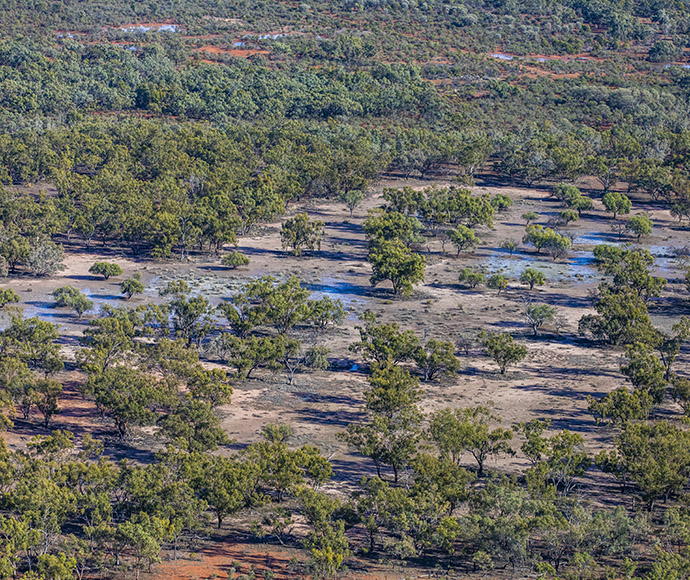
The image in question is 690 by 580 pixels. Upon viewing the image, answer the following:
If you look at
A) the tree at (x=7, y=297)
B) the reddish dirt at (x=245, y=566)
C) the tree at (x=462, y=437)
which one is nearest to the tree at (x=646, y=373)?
the tree at (x=462, y=437)

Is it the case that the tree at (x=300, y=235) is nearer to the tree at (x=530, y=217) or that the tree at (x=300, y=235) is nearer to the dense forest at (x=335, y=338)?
the dense forest at (x=335, y=338)

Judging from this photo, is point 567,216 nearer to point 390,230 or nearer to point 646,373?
point 390,230

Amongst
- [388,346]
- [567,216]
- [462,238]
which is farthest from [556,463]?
[567,216]

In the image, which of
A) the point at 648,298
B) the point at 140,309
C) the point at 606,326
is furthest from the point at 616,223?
the point at 140,309

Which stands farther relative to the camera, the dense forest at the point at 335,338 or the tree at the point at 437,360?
the tree at the point at 437,360

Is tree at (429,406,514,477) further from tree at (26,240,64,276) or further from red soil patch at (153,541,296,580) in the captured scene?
tree at (26,240,64,276)

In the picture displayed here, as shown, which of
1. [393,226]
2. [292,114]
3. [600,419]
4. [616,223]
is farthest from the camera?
[292,114]

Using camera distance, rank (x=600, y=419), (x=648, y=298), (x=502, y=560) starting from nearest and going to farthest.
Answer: (x=502, y=560) → (x=600, y=419) → (x=648, y=298)

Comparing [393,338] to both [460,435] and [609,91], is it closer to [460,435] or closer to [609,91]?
[460,435]
